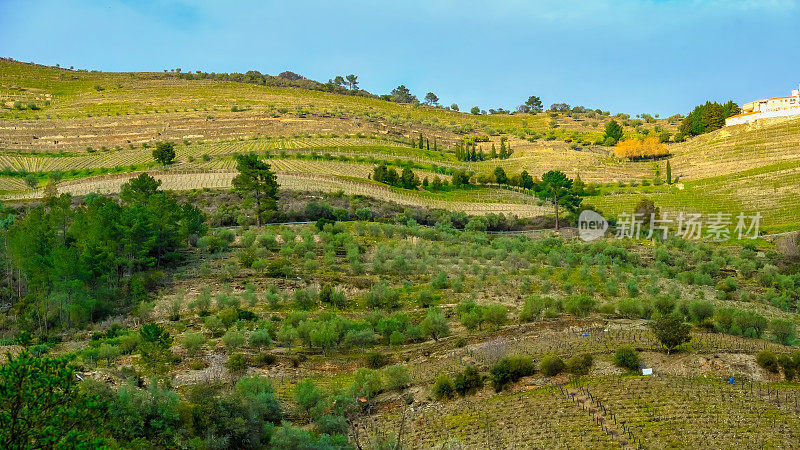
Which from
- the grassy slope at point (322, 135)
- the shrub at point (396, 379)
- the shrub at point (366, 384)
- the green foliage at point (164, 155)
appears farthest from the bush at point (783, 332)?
the green foliage at point (164, 155)

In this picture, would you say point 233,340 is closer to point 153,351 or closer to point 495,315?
point 153,351

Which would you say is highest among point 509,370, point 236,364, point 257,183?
point 257,183

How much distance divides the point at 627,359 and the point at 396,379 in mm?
8113

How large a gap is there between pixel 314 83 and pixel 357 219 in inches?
4134

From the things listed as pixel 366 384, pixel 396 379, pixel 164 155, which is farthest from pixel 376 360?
pixel 164 155

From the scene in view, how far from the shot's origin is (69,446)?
12.0 metres

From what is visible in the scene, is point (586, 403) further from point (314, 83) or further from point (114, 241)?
point (314, 83)

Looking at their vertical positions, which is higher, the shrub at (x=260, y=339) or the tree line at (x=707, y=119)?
the tree line at (x=707, y=119)

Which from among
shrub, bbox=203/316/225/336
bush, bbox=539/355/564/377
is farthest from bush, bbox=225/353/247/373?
bush, bbox=539/355/564/377

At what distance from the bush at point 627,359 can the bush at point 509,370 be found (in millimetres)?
2990

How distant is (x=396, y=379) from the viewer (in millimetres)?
25703

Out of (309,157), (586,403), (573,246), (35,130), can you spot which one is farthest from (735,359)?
(35,130)

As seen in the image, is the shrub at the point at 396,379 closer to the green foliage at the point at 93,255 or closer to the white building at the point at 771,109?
the green foliage at the point at 93,255

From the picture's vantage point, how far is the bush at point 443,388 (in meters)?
24.6
